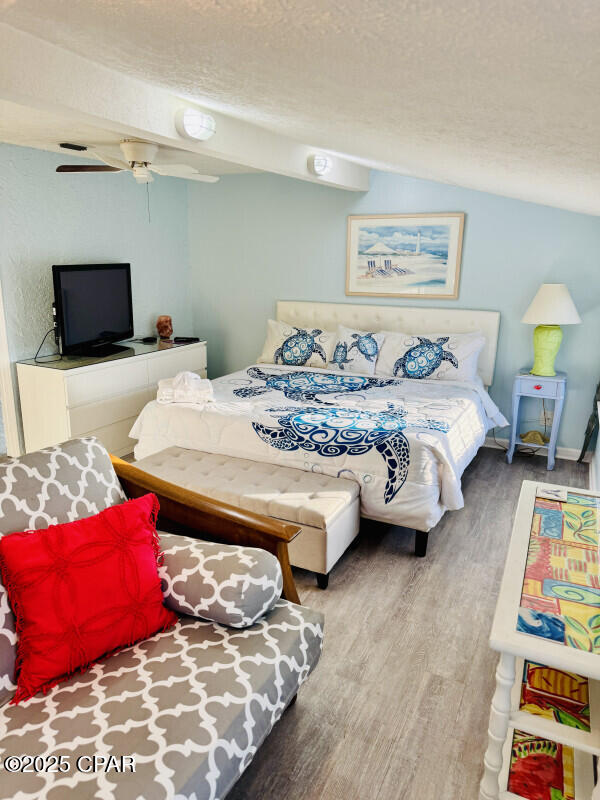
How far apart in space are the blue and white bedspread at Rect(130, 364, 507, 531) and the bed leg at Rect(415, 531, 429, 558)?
62 millimetres

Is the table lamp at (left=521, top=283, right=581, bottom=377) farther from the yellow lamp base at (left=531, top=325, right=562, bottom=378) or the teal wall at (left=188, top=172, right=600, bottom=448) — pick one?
the teal wall at (left=188, top=172, right=600, bottom=448)

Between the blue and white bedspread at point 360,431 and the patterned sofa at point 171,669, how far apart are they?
1.03m

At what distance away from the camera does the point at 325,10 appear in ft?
1.90

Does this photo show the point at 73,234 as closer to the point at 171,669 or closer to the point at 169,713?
the point at 171,669

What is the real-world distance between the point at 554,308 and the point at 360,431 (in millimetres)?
1902

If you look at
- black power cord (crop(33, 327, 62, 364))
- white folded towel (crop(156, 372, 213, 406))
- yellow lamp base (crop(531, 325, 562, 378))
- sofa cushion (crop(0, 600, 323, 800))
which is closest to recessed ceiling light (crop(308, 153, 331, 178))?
white folded towel (crop(156, 372, 213, 406))

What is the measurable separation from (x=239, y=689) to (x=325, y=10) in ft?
4.81

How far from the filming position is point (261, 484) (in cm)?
281

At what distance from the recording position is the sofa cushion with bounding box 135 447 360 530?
2600mm

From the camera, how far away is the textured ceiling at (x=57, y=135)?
2.70m

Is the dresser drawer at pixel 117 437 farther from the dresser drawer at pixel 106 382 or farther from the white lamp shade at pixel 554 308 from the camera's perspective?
the white lamp shade at pixel 554 308

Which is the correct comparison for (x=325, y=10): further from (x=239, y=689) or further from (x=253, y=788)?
(x=253, y=788)

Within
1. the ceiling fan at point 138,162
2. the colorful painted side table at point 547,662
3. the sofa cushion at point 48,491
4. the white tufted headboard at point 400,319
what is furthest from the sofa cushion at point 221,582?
the white tufted headboard at point 400,319

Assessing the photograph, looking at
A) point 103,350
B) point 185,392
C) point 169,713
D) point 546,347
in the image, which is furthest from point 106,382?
point 546,347
